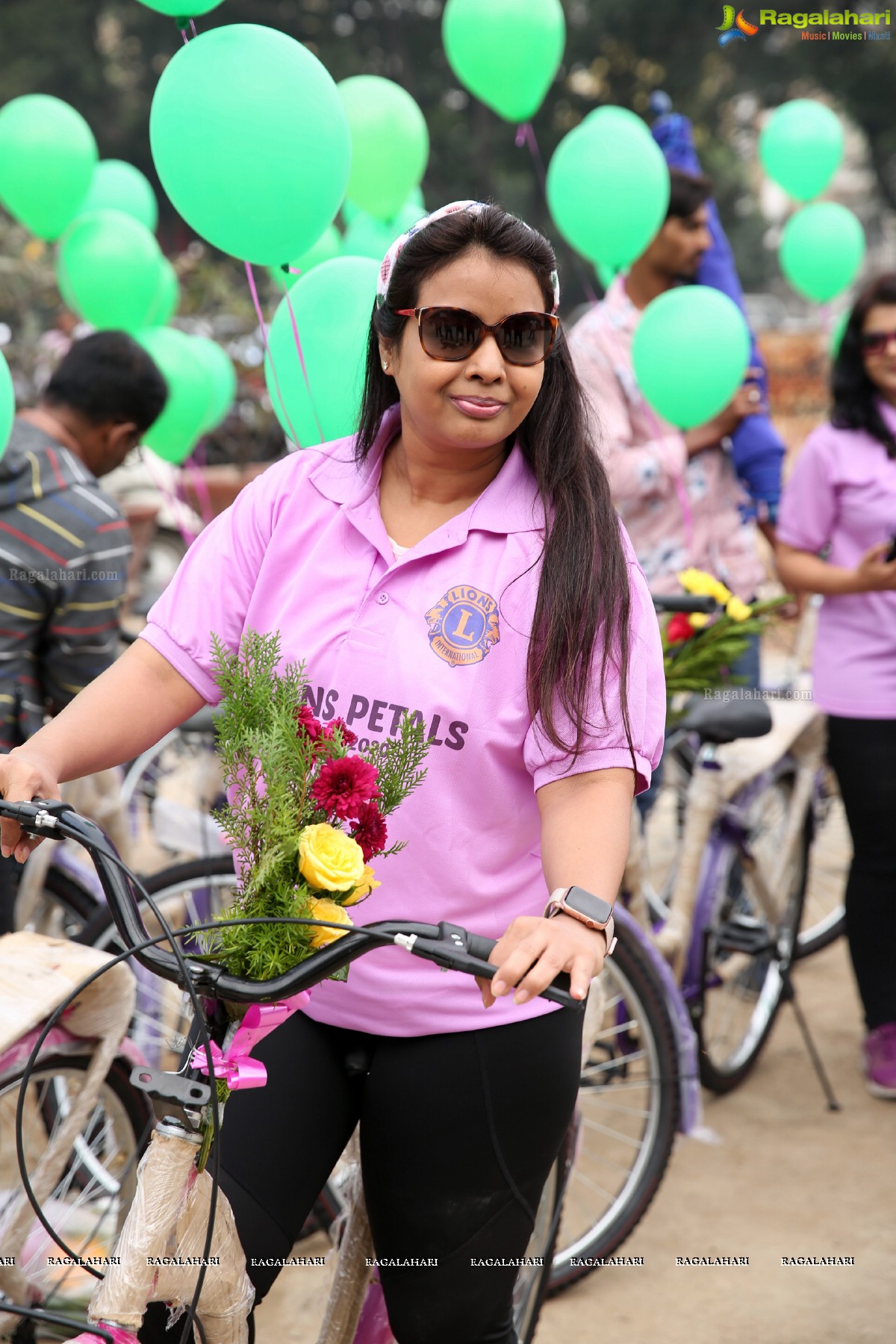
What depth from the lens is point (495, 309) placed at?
1.63m

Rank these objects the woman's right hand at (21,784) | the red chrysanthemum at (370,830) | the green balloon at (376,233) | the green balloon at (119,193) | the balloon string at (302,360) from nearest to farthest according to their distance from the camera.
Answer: the red chrysanthemum at (370,830)
the woman's right hand at (21,784)
the balloon string at (302,360)
the green balloon at (376,233)
the green balloon at (119,193)

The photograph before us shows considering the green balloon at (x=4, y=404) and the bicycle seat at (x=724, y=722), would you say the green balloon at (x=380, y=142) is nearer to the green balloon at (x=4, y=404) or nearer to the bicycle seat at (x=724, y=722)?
the green balloon at (x=4, y=404)

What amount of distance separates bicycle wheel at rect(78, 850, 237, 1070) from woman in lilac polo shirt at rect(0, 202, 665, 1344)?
1056mm

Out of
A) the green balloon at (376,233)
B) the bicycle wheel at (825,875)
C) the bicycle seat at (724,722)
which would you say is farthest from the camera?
the bicycle wheel at (825,875)

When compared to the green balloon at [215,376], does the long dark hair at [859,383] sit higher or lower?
higher

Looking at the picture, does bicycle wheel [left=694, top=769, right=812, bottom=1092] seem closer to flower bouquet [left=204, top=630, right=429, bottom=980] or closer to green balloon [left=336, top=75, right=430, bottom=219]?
green balloon [left=336, top=75, right=430, bottom=219]

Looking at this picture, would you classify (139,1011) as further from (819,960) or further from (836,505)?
(819,960)

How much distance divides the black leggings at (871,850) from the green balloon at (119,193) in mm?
3488

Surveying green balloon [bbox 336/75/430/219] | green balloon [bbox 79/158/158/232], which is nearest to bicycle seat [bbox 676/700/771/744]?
green balloon [bbox 336/75/430/219]

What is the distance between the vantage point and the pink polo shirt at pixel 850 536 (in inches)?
138

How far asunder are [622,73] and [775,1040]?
2224 cm

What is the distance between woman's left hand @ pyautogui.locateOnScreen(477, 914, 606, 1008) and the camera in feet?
4.34

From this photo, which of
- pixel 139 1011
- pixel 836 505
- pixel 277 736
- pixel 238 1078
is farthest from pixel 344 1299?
pixel 836 505

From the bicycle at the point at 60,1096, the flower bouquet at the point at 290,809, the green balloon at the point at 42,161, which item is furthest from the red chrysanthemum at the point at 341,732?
the green balloon at the point at 42,161
